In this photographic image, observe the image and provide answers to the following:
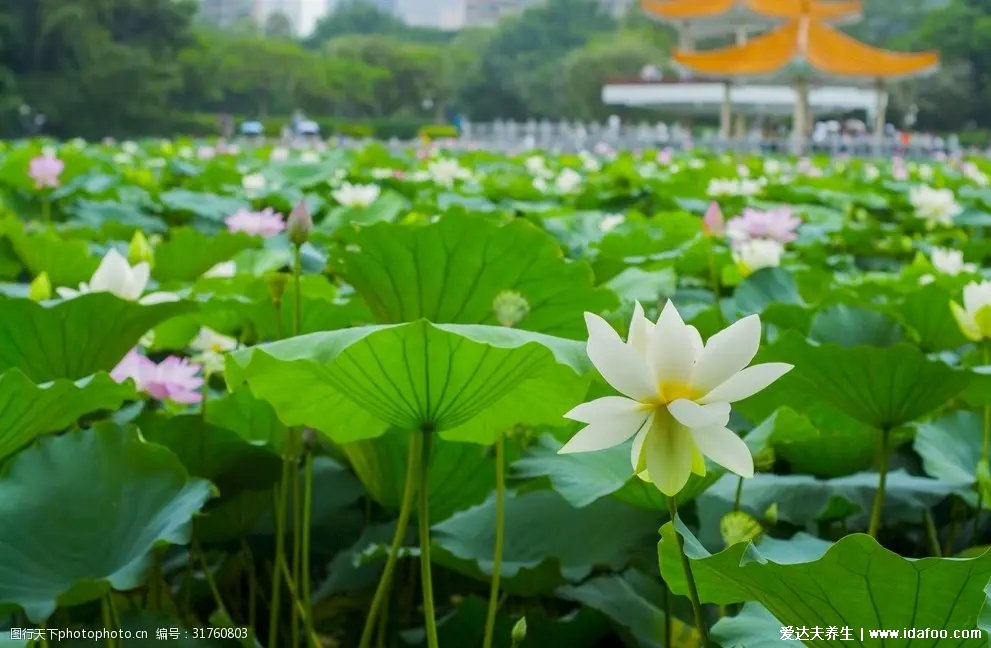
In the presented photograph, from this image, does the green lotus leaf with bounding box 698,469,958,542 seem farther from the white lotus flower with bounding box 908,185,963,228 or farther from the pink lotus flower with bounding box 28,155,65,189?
the pink lotus flower with bounding box 28,155,65,189

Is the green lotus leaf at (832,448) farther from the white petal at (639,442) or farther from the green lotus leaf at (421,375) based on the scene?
the white petal at (639,442)

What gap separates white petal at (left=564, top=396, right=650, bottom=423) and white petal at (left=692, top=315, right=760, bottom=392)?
26mm

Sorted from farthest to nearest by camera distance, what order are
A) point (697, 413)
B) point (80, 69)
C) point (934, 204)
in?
point (80, 69), point (934, 204), point (697, 413)

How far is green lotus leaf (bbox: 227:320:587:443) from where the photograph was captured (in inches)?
22.5

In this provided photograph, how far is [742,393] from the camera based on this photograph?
1.44ft

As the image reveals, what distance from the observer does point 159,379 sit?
0.84m

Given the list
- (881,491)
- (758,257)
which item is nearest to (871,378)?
(881,491)

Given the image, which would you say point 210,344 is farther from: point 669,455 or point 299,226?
point 669,455

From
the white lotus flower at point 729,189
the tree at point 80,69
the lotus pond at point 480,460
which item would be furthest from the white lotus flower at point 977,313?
the tree at point 80,69

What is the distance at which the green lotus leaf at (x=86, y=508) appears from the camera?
0.62 m

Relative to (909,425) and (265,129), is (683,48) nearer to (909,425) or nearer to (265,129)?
(265,129)

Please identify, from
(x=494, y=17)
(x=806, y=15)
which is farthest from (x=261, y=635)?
(x=494, y=17)

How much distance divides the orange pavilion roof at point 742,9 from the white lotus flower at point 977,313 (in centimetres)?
1818

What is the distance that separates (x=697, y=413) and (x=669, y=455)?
0.09ft
